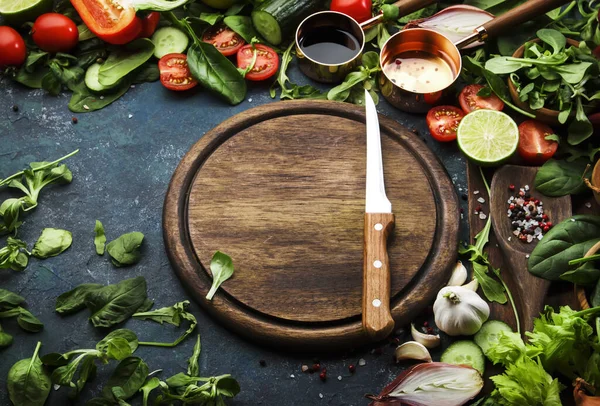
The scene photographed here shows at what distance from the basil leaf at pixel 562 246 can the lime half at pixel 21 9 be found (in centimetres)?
181

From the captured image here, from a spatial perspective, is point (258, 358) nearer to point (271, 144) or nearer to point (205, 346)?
point (205, 346)

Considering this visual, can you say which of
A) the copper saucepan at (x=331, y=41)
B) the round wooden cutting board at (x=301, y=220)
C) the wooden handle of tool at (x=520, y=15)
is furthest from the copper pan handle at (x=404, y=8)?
the round wooden cutting board at (x=301, y=220)

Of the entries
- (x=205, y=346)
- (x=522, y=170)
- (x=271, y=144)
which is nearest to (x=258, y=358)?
(x=205, y=346)

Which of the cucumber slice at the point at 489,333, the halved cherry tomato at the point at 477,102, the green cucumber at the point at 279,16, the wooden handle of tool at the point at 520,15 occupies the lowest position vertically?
the cucumber slice at the point at 489,333

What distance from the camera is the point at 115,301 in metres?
2.15

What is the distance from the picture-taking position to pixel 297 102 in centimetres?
243

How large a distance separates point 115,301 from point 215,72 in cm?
84

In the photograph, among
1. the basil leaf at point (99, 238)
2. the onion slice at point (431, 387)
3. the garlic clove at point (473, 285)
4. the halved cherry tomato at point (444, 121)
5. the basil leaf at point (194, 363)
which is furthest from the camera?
the halved cherry tomato at point (444, 121)

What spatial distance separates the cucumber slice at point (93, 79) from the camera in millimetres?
2547

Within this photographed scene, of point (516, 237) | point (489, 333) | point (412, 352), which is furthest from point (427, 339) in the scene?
point (516, 237)

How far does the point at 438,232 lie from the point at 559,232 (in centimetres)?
34

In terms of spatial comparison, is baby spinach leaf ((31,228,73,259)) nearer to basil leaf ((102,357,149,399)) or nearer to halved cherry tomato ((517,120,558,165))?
basil leaf ((102,357,149,399))

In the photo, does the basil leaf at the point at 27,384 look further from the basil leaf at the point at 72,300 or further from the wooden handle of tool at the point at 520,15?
the wooden handle of tool at the point at 520,15

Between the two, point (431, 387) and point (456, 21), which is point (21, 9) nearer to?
point (456, 21)
